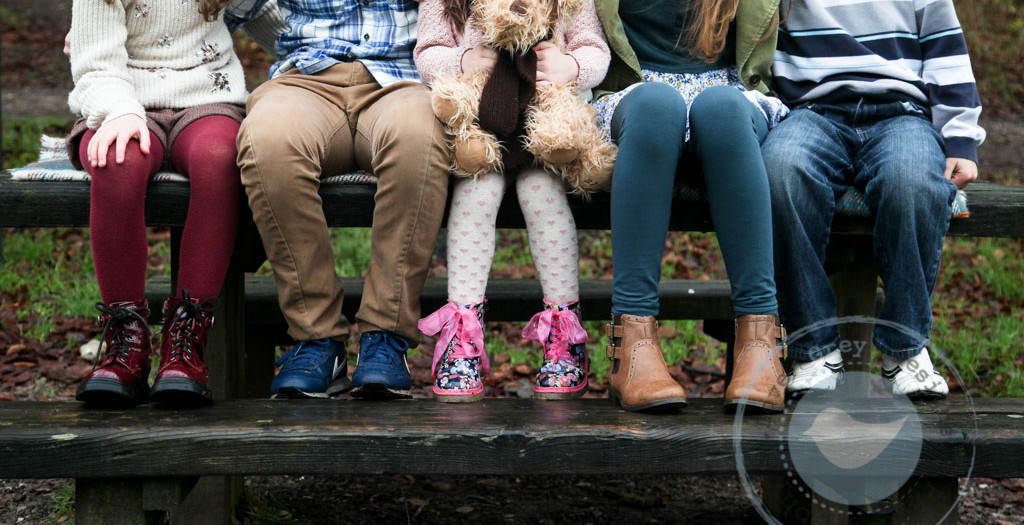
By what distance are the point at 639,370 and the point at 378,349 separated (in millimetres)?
642

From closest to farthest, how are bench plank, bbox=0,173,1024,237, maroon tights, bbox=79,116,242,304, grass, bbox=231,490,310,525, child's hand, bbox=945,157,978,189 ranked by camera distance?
maroon tights, bbox=79,116,242,304, bench plank, bbox=0,173,1024,237, child's hand, bbox=945,157,978,189, grass, bbox=231,490,310,525

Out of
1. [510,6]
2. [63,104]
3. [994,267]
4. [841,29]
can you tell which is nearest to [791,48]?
[841,29]

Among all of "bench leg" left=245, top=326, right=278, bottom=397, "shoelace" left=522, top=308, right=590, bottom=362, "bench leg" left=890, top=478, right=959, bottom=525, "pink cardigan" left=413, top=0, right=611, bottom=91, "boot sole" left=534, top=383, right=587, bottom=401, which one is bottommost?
"bench leg" left=890, top=478, right=959, bottom=525

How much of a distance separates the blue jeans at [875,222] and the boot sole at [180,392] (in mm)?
1439

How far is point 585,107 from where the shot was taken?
7.80 feet

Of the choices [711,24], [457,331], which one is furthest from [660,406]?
[711,24]

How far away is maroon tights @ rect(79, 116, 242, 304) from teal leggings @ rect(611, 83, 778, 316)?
3.13 feet

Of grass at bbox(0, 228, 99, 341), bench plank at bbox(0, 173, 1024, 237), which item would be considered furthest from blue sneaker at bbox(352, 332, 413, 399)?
grass at bbox(0, 228, 99, 341)

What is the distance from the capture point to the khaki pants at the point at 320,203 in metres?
2.28

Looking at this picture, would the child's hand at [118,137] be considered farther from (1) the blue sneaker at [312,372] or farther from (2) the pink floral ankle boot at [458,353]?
(2) the pink floral ankle boot at [458,353]

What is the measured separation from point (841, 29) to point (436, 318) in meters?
1.44

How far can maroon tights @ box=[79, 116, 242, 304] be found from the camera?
2.24 meters

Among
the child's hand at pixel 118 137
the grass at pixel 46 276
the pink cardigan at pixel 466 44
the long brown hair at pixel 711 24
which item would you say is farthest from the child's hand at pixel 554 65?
the grass at pixel 46 276

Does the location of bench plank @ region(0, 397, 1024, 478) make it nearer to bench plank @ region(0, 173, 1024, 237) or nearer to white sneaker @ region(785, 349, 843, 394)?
→ white sneaker @ region(785, 349, 843, 394)
